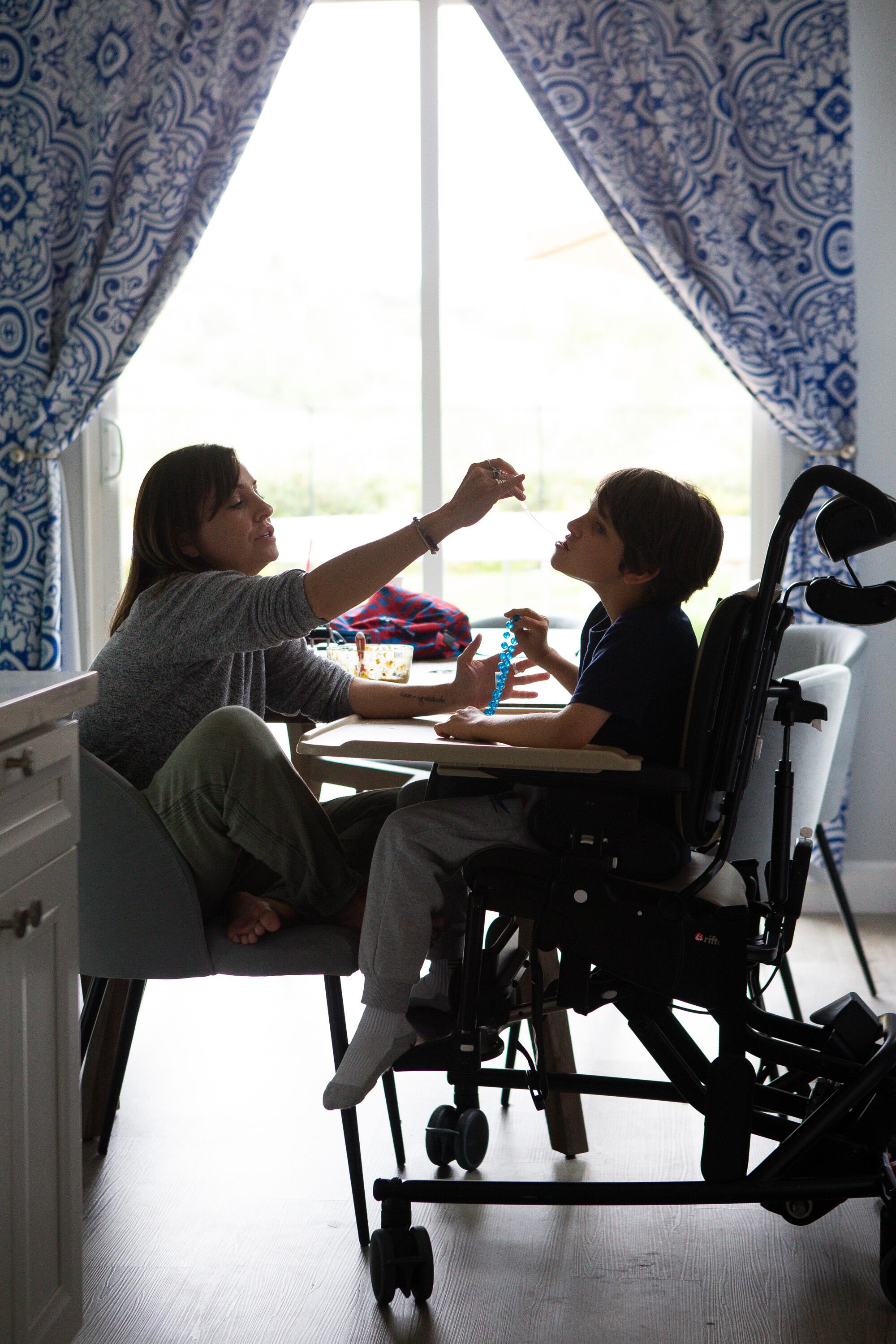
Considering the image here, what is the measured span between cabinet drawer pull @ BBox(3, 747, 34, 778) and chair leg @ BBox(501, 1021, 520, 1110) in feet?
3.24

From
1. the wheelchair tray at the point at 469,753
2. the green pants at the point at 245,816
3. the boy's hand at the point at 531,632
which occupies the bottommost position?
the green pants at the point at 245,816

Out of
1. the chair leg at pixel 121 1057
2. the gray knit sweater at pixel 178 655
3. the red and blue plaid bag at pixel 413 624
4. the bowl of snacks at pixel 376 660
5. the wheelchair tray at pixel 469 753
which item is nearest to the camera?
the wheelchair tray at pixel 469 753

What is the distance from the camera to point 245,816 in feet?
5.46

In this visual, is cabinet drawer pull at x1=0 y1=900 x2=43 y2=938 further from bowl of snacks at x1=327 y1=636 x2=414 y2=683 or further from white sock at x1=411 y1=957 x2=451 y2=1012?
bowl of snacks at x1=327 y1=636 x2=414 y2=683

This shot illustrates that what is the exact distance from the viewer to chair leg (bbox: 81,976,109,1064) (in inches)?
77.8

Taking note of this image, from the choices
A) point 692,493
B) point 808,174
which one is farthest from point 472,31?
point 692,493

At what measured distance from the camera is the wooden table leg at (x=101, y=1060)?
202cm

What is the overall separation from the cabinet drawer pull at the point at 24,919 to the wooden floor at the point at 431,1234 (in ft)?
1.89

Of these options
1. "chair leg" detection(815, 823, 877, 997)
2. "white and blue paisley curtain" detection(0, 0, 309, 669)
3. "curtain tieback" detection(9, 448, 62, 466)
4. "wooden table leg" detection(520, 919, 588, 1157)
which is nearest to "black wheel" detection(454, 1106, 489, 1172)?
"wooden table leg" detection(520, 919, 588, 1157)

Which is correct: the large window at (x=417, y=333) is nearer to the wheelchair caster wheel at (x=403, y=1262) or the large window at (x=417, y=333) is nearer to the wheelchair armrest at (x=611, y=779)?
the wheelchair armrest at (x=611, y=779)

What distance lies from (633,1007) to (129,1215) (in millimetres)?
808

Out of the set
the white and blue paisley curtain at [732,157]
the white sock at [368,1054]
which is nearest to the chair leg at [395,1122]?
the white sock at [368,1054]

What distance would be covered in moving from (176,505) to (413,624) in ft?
2.63

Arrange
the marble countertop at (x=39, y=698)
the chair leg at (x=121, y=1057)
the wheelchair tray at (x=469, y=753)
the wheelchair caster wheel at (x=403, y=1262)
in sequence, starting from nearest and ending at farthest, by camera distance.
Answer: the marble countertop at (x=39, y=698) < the wheelchair tray at (x=469, y=753) < the wheelchair caster wheel at (x=403, y=1262) < the chair leg at (x=121, y=1057)
